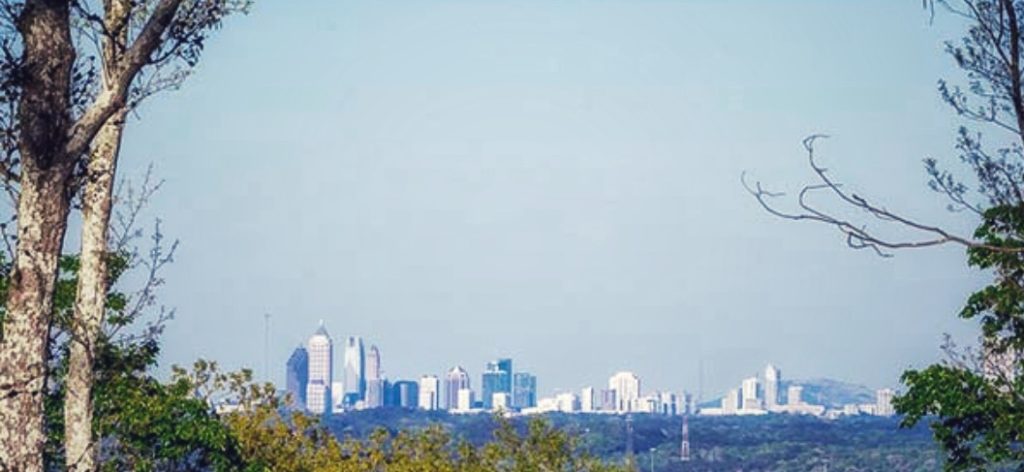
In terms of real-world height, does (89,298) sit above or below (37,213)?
above

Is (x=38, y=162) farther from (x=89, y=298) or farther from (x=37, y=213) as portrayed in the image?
(x=89, y=298)

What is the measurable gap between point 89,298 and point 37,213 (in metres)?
4.40

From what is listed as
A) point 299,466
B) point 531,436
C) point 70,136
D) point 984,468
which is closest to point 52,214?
point 70,136

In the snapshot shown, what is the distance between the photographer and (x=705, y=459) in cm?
18550

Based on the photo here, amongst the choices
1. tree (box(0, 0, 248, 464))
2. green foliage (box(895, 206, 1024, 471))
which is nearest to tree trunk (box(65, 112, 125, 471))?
tree (box(0, 0, 248, 464))

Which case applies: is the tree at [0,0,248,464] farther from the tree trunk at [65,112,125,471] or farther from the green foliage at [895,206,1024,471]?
the green foliage at [895,206,1024,471]

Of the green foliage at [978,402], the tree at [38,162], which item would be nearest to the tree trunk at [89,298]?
the tree at [38,162]

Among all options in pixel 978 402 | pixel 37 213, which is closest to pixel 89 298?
pixel 37 213

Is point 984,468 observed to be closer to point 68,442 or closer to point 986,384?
point 986,384

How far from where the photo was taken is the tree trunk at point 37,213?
7121mm

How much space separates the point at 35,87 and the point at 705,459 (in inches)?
7110

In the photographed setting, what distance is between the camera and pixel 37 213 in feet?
23.8

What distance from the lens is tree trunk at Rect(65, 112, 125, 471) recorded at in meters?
11.2

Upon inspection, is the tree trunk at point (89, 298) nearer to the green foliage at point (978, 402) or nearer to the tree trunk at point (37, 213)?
the tree trunk at point (37, 213)
